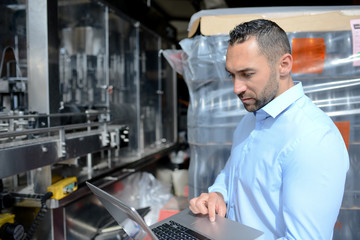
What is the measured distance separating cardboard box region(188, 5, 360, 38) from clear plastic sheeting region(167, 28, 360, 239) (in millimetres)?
40

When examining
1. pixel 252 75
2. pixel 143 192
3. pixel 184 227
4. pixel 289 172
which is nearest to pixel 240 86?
pixel 252 75

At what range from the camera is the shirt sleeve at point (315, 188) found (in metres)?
0.74

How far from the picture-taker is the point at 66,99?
2834 mm

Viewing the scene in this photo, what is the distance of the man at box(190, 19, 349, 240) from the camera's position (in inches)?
29.4

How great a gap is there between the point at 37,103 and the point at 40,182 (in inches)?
16.9

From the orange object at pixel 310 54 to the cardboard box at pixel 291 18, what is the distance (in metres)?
0.06

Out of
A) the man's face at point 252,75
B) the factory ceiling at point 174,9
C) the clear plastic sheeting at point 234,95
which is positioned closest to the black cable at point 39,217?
the clear plastic sheeting at point 234,95

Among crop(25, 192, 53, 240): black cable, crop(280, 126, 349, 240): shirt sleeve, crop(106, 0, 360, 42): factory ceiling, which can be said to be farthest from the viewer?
crop(106, 0, 360, 42): factory ceiling

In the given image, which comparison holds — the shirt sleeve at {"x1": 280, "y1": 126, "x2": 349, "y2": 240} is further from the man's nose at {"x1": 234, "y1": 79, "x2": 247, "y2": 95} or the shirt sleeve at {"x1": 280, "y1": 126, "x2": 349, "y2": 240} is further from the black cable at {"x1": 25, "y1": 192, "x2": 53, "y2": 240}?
the black cable at {"x1": 25, "y1": 192, "x2": 53, "y2": 240}

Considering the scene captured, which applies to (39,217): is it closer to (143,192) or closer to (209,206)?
(209,206)

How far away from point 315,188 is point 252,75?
1.10 feet

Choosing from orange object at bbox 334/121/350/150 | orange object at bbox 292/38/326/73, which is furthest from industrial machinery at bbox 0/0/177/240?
orange object at bbox 334/121/350/150

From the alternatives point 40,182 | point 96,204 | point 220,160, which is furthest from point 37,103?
point 220,160

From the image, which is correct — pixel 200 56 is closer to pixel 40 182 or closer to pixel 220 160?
pixel 220 160
